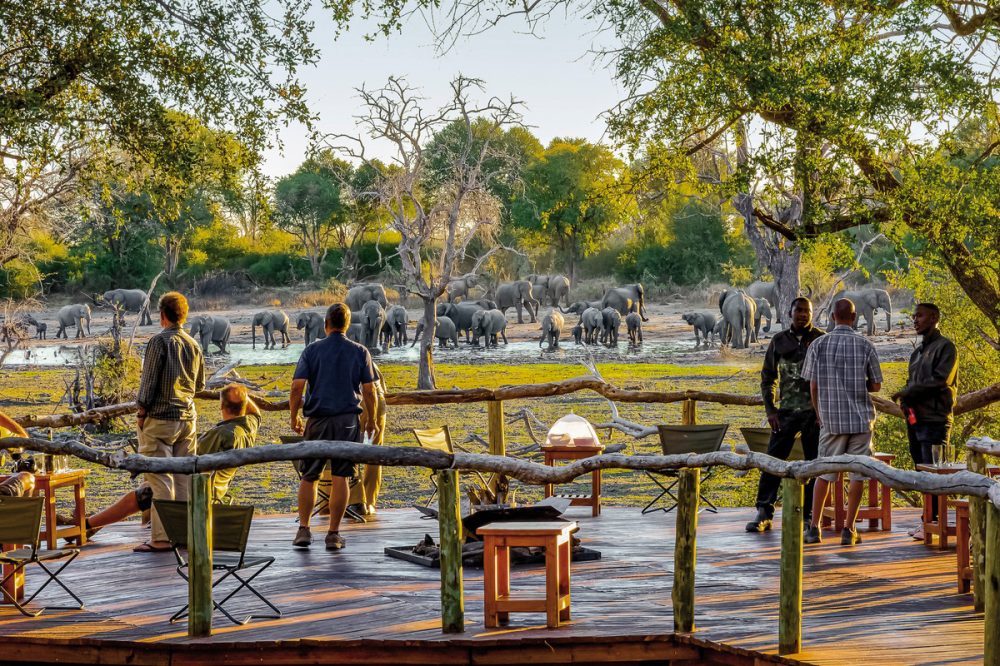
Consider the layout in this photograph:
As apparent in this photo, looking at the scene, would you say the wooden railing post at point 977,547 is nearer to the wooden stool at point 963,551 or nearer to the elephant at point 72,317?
the wooden stool at point 963,551

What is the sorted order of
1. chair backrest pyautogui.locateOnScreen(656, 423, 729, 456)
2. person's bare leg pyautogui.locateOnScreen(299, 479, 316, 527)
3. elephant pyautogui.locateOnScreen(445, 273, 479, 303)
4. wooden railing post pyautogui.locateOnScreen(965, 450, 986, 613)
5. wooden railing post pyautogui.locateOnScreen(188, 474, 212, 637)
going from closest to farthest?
1. wooden railing post pyautogui.locateOnScreen(188, 474, 212, 637)
2. wooden railing post pyautogui.locateOnScreen(965, 450, 986, 613)
3. person's bare leg pyautogui.locateOnScreen(299, 479, 316, 527)
4. chair backrest pyautogui.locateOnScreen(656, 423, 729, 456)
5. elephant pyautogui.locateOnScreen(445, 273, 479, 303)

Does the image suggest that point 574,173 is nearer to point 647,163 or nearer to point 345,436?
point 647,163

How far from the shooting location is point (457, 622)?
20.6 feet

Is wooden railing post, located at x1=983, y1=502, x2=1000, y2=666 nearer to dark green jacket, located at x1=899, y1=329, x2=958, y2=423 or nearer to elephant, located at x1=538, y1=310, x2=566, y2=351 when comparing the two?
dark green jacket, located at x1=899, y1=329, x2=958, y2=423

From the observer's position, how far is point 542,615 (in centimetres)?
667

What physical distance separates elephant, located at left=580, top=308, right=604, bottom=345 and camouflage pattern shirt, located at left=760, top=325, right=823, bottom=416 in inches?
1291

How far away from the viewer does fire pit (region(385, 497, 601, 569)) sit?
7.56 m

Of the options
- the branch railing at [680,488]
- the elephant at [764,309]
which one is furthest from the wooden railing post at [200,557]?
the elephant at [764,309]

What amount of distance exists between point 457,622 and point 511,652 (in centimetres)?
31

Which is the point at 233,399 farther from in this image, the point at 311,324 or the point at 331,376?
the point at 311,324

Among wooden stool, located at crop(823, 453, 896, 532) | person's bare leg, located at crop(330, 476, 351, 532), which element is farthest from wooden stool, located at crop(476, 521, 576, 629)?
wooden stool, located at crop(823, 453, 896, 532)

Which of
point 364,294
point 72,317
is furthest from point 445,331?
point 72,317

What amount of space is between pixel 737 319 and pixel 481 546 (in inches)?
1277

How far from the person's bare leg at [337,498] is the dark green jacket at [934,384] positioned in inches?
146
